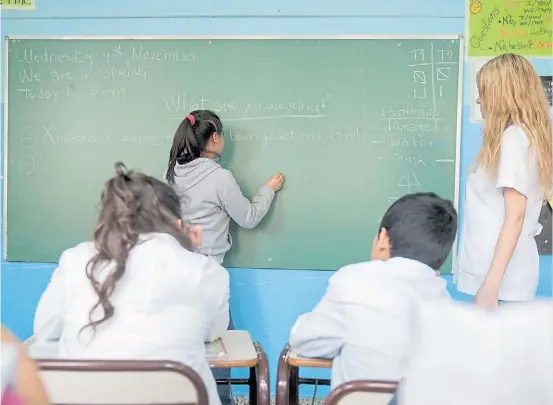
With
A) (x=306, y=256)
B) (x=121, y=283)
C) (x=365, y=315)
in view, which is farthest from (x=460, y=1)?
(x=121, y=283)

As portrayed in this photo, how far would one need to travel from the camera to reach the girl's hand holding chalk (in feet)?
10.8

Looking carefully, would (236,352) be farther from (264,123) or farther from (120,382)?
(264,123)

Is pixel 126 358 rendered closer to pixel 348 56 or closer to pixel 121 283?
pixel 121 283

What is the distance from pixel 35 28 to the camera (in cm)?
340

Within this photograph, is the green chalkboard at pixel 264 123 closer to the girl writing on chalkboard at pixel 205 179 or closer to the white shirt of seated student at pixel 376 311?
the girl writing on chalkboard at pixel 205 179

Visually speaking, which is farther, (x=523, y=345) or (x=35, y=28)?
(x=35, y=28)

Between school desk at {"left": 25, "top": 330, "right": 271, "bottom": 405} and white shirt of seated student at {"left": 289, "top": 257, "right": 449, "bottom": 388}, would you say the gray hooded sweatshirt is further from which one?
white shirt of seated student at {"left": 289, "top": 257, "right": 449, "bottom": 388}

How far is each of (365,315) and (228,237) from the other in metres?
1.70

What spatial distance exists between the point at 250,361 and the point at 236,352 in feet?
0.30

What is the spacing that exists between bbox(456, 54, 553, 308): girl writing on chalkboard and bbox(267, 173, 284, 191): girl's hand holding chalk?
1.21m

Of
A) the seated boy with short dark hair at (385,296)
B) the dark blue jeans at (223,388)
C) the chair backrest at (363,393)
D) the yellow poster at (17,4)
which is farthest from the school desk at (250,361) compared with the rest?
the yellow poster at (17,4)

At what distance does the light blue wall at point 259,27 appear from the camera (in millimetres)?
3244

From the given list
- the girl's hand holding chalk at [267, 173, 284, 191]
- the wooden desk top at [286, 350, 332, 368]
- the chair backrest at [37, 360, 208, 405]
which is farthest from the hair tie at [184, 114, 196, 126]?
the chair backrest at [37, 360, 208, 405]

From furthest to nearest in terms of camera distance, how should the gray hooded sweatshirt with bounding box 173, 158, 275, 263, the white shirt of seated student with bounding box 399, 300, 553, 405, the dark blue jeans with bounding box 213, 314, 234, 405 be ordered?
the gray hooded sweatshirt with bounding box 173, 158, 275, 263, the dark blue jeans with bounding box 213, 314, 234, 405, the white shirt of seated student with bounding box 399, 300, 553, 405
